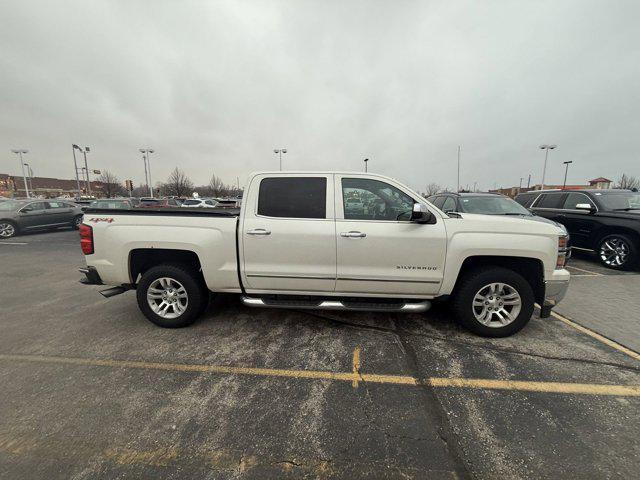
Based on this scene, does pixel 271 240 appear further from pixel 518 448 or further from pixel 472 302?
pixel 518 448

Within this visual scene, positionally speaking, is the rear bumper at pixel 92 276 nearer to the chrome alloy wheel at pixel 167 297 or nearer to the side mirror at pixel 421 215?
the chrome alloy wheel at pixel 167 297

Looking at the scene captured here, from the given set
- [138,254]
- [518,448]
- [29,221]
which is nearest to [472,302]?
[518,448]

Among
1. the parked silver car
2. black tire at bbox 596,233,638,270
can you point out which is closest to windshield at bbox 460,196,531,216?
black tire at bbox 596,233,638,270

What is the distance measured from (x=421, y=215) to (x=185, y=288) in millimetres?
3031

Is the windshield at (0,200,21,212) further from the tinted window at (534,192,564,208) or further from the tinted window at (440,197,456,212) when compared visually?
the tinted window at (534,192,564,208)

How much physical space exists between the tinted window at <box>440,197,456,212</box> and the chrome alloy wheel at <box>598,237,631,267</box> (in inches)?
146

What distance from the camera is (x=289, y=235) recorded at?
3.36m

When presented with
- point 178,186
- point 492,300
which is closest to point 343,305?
point 492,300

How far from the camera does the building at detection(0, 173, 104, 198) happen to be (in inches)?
2697

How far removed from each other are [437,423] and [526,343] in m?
1.96

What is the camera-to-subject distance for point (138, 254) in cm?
375

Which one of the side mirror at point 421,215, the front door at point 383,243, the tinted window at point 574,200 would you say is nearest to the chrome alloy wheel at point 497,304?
the front door at point 383,243

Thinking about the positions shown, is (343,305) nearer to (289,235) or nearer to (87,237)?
(289,235)

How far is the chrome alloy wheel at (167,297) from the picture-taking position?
3.70m
